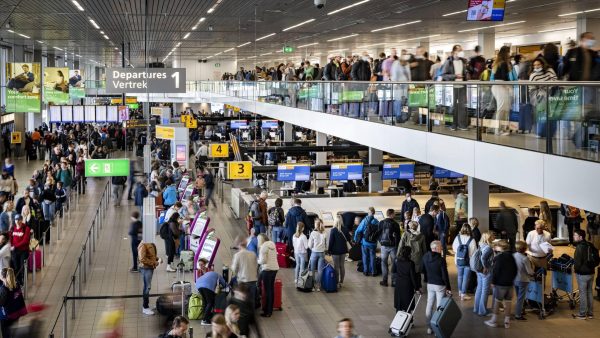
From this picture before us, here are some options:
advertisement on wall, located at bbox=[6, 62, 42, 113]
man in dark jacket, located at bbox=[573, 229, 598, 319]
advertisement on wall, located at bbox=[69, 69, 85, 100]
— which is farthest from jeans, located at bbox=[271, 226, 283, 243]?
advertisement on wall, located at bbox=[69, 69, 85, 100]

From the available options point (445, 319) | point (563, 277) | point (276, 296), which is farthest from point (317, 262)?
point (563, 277)

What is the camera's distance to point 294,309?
47.0 ft

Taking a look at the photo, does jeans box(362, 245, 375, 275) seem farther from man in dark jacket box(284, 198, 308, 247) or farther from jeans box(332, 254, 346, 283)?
man in dark jacket box(284, 198, 308, 247)

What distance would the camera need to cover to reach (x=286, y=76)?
31422mm

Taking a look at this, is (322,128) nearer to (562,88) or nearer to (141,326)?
(141,326)

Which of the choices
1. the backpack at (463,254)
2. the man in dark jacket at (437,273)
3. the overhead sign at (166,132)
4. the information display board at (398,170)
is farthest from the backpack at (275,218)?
the overhead sign at (166,132)

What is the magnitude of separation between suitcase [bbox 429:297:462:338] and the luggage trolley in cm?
282

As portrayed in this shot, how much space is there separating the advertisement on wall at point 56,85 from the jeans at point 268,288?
2549cm

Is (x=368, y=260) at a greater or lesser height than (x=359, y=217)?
lesser

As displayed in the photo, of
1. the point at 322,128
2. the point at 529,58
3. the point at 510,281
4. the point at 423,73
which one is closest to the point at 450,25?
the point at 322,128

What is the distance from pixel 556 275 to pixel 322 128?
435 inches

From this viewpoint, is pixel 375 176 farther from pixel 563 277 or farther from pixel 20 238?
pixel 20 238

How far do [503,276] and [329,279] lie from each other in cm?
378

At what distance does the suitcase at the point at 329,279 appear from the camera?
15.4 m
